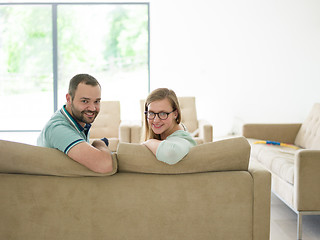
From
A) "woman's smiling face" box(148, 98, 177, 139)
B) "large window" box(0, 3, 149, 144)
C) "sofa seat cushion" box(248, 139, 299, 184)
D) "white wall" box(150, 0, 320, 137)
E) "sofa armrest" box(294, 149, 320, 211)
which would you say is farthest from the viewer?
"large window" box(0, 3, 149, 144)

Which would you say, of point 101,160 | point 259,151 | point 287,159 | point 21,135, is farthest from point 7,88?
point 101,160

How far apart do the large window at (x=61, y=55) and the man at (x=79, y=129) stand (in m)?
4.50

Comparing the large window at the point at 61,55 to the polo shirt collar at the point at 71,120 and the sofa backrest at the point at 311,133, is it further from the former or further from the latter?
the polo shirt collar at the point at 71,120

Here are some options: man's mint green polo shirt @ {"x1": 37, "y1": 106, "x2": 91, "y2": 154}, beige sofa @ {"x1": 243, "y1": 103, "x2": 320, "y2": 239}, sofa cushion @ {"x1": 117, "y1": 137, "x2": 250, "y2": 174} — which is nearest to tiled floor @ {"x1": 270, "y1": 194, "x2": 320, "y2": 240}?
Result: beige sofa @ {"x1": 243, "y1": 103, "x2": 320, "y2": 239}

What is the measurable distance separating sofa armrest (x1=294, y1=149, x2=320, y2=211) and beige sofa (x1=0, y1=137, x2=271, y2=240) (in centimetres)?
102

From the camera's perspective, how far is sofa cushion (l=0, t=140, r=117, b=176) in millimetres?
1507

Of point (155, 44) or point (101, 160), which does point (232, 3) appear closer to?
point (155, 44)

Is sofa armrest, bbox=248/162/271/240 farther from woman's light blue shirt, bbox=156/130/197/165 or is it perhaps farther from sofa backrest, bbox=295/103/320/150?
sofa backrest, bbox=295/103/320/150

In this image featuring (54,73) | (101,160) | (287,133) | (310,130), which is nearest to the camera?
(101,160)

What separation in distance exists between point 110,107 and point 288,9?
128 inches

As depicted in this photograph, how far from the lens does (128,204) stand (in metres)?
1.54

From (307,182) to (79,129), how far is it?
1.61 m

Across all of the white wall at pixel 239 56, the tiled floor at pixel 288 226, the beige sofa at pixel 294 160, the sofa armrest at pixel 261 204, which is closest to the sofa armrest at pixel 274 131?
the beige sofa at pixel 294 160

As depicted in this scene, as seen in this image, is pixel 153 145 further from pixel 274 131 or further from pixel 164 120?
pixel 274 131
